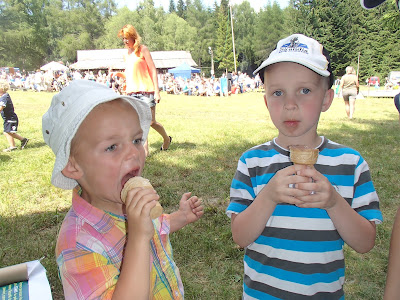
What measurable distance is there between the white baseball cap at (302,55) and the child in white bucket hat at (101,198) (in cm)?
71

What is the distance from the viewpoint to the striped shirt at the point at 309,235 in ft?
4.83

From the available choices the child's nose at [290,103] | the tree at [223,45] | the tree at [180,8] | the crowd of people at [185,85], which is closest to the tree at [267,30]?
the tree at [223,45]

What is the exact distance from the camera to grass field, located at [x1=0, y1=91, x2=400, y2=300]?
2666mm

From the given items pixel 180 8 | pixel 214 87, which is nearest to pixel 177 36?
pixel 214 87

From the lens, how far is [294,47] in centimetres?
148

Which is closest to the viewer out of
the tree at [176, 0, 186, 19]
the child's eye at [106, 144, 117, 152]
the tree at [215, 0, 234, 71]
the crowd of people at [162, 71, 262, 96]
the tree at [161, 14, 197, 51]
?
the child's eye at [106, 144, 117, 152]

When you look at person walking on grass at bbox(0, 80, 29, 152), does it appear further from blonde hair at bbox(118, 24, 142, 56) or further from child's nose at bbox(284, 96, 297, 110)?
child's nose at bbox(284, 96, 297, 110)

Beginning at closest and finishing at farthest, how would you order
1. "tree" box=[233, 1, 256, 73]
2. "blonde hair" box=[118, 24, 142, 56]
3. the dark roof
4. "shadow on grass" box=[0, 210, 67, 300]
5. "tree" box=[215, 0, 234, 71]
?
"shadow on grass" box=[0, 210, 67, 300] → "blonde hair" box=[118, 24, 142, 56] → the dark roof → "tree" box=[215, 0, 234, 71] → "tree" box=[233, 1, 256, 73]

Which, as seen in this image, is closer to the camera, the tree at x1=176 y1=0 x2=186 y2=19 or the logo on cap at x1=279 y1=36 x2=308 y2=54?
the logo on cap at x1=279 y1=36 x2=308 y2=54

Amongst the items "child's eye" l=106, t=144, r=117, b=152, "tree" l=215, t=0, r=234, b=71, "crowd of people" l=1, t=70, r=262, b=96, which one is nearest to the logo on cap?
"child's eye" l=106, t=144, r=117, b=152

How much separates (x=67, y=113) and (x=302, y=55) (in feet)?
3.50

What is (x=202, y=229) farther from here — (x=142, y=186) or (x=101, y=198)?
(x=142, y=186)

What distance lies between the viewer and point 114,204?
150 centimetres

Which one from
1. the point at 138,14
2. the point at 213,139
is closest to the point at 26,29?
the point at 138,14
